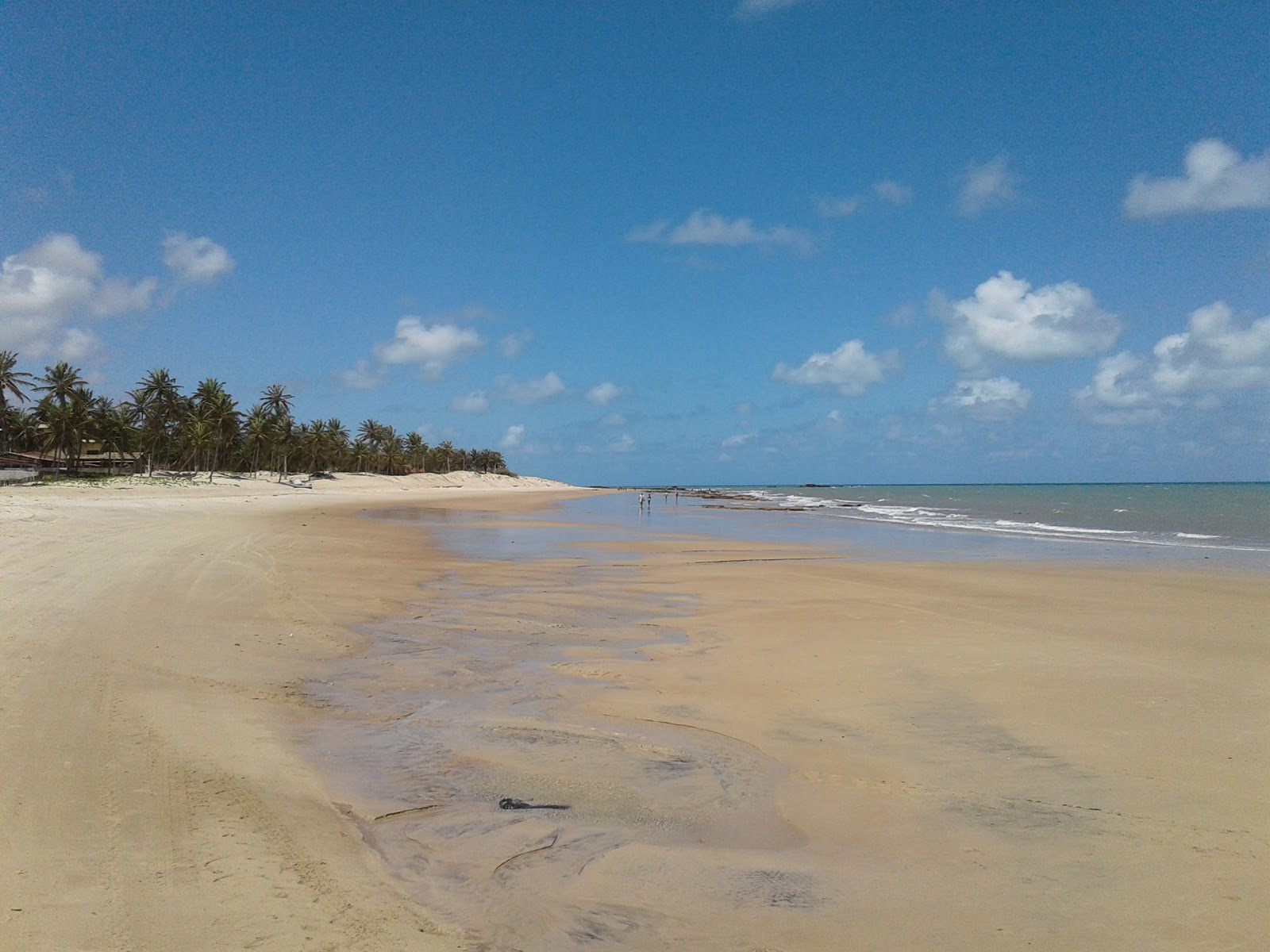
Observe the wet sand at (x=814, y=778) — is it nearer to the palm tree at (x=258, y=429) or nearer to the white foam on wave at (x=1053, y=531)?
the white foam on wave at (x=1053, y=531)

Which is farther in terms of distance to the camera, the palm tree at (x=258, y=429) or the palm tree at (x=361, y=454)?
the palm tree at (x=361, y=454)

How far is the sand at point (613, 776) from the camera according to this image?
416 cm

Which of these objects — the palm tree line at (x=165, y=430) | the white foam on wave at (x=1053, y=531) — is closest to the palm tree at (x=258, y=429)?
the palm tree line at (x=165, y=430)

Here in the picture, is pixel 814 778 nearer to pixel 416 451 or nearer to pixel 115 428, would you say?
pixel 115 428

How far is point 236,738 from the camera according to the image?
6512 millimetres

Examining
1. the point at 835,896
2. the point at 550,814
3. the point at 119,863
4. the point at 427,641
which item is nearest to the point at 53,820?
Answer: the point at 119,863

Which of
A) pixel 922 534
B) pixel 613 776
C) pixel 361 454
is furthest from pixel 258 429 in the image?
pixel 613 776

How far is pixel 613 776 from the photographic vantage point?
6238mm

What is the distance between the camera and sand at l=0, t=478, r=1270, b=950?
164 inches

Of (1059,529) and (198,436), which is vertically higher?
(198,436)

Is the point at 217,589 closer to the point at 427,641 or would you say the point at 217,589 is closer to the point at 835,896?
the point at 427,641

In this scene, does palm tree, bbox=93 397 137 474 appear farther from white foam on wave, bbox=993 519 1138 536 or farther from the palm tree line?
white foam on wave, bbox=993 519 1138 536

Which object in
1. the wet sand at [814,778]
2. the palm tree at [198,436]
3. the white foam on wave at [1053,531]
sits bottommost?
the wet sand at [814,778]

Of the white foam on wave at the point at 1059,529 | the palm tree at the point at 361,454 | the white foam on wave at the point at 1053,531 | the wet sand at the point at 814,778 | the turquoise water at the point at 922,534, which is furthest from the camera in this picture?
the palm tree at the point at 361,454
